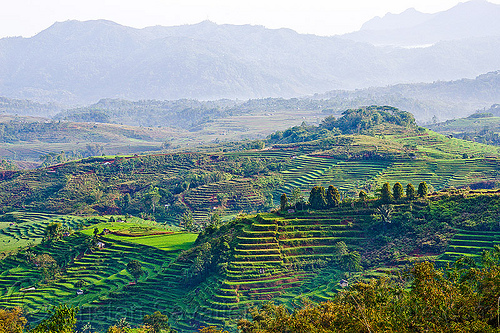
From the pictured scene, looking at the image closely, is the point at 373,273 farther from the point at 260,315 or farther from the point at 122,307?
the point at 122,307

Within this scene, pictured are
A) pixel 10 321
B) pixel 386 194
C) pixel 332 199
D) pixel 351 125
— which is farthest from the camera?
pixel 351 125

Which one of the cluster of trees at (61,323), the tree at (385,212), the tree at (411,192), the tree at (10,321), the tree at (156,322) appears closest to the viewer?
the cluster of trees at (61,323)

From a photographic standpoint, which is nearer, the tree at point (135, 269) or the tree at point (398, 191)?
the tree at point (135, 269)

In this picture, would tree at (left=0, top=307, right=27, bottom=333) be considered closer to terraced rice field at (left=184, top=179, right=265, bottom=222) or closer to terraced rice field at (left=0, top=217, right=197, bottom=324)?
terraced rice field at (left=0, top=217, right=197, bottom=324)

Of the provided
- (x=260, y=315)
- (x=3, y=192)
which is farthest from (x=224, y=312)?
(x=3, y=192)

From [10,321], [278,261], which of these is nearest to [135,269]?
[278,261]

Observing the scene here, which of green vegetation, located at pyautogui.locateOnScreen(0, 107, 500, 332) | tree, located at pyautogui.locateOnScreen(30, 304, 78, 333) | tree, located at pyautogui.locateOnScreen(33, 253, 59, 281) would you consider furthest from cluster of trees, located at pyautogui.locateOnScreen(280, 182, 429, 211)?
tree, located at pyautogui.locateOnScreen(30, 304, 78, 333)

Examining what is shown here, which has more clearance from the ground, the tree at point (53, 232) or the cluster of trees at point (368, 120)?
the cluster of trees at point (368, 120)

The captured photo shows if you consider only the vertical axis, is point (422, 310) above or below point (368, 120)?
below

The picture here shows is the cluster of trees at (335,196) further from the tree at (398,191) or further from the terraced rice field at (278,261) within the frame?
the terraced rice field at (278,261)

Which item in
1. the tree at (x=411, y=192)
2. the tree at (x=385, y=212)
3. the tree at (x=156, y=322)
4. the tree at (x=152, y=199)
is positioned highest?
the tree at (x=411, y=192)

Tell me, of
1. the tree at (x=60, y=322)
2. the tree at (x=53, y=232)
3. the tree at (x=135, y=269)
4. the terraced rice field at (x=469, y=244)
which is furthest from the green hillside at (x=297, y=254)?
the tree at (x=60, y=322)

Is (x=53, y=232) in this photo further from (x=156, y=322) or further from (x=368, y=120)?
(x=368, y=120)

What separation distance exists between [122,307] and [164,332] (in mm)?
11765
